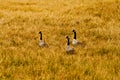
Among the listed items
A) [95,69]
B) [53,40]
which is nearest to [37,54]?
[95,69]

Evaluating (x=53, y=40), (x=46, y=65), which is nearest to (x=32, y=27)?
(x=53, y=40)

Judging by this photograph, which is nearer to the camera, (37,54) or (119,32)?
(37,54)

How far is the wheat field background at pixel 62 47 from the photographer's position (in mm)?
8617

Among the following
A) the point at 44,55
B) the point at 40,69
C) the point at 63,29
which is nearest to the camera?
the point at 40,69

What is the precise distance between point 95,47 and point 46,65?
378 cm

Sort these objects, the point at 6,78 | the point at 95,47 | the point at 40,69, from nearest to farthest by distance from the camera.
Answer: the point at 6,78, the point at 40,69, the point at 95,47

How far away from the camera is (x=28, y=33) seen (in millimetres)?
15852

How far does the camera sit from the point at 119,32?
1594 centimetres

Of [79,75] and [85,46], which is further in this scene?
[85,46]

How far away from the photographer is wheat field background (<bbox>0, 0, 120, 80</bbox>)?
339 inches

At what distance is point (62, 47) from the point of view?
12961 millimetres

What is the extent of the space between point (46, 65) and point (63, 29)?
26.0 ft

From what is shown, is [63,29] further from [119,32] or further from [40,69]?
[40,69]

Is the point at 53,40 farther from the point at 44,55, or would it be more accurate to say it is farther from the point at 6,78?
the point at 6,78
